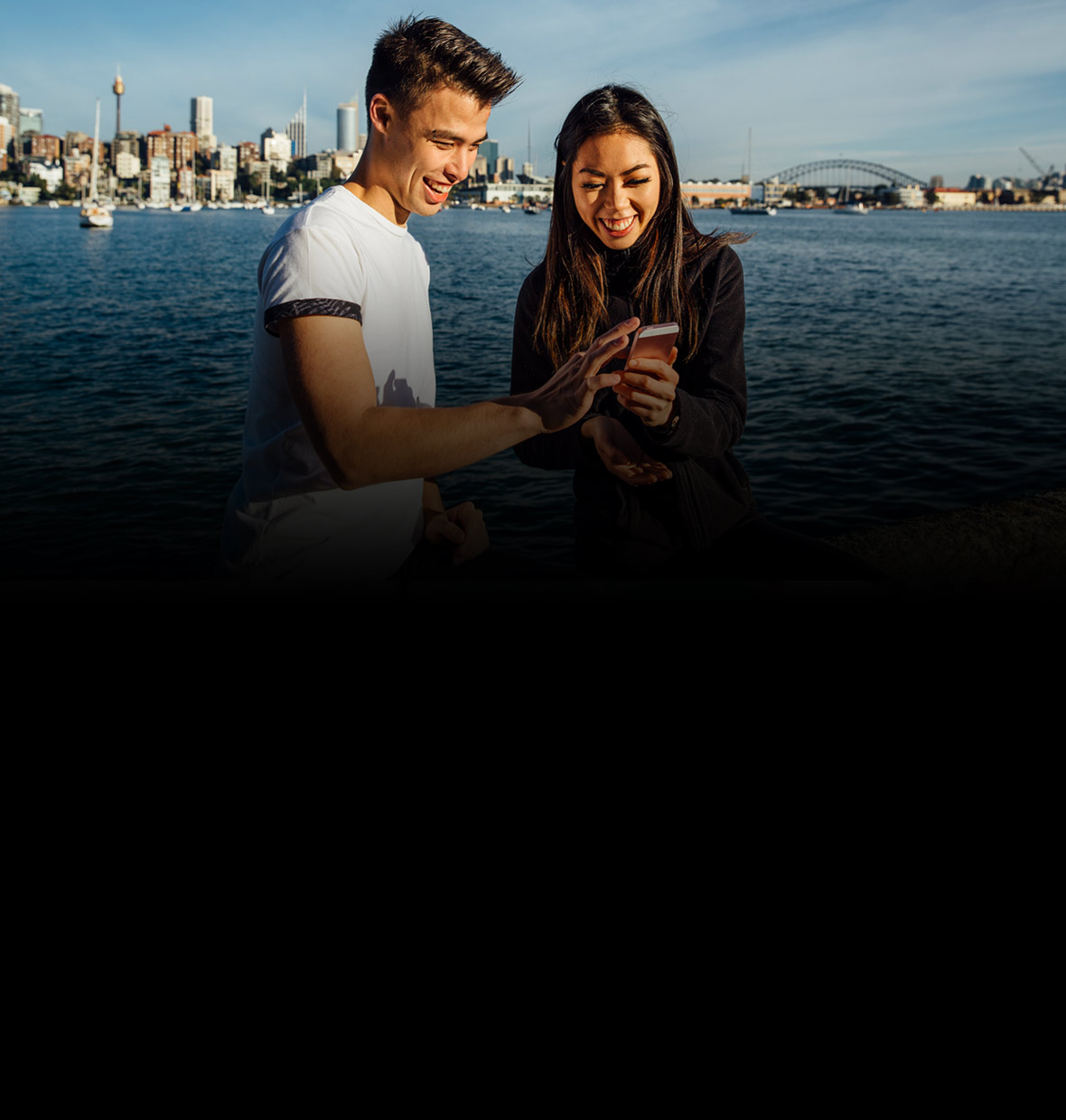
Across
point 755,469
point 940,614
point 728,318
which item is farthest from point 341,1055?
point 755,469

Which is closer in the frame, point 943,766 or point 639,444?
point 943,766

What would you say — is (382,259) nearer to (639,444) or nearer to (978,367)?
(639,444)

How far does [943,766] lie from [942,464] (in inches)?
450

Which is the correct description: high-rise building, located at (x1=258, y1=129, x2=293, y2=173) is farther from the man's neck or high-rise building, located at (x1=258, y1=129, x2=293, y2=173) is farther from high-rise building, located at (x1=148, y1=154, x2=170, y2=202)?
the man's neck

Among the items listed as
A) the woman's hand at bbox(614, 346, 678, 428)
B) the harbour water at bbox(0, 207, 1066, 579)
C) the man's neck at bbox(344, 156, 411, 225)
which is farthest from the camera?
the harbour water at bbox(0, 207, 1066, 579)

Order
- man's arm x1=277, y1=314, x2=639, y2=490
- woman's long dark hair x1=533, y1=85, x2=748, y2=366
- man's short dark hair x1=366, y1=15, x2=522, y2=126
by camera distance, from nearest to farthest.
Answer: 1. man's arm x1=277, y1=314, x2=639, y2=490
2. man's short dark hair x1=366, y1=15, x2=522, y2=126
3. woman's long dark hair x1=533, y1=85, x2=748, y2=366

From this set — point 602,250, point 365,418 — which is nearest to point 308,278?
point 365,418

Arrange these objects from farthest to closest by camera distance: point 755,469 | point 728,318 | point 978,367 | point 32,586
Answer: point 978,367 < point 755,469 < point 728,318 < point 32,586

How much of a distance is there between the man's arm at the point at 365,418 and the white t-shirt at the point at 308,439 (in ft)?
0.46

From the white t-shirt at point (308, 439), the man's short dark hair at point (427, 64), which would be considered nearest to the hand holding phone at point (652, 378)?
the white t-shirt at point (308, 439)

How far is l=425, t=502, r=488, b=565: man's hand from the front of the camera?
257cm

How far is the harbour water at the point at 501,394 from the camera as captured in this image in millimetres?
10227

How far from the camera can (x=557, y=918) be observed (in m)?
1.73

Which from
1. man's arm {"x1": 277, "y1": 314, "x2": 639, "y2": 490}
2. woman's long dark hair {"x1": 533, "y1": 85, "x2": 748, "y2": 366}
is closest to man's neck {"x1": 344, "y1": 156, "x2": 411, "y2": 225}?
man's arm {"x1": 277, "y1": 314, "x2": 639, "y2": 490}
